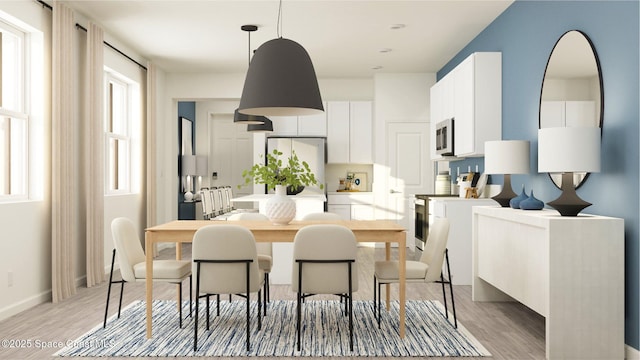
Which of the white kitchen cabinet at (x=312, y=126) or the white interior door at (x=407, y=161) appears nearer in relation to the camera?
the white interior door at (x=407, y=161)

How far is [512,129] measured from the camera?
536cm

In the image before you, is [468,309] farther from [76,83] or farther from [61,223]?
[76,83]

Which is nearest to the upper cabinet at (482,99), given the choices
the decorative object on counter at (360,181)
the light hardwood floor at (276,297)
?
the light hardwood floor at (276,297)

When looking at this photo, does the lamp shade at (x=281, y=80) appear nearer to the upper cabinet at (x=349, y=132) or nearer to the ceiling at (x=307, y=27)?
the ceiling at (x=307, y=27)

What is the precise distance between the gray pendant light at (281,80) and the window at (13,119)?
8.13ft

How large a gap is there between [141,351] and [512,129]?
389 centimetres

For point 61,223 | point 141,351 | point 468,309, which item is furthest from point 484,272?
point 61,223

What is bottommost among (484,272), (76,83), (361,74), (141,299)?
(141,299)

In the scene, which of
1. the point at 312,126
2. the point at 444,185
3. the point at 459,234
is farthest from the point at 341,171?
the point at 459,234

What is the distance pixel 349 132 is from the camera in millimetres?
9156

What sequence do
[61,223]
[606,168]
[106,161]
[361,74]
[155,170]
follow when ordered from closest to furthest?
[606,168], [61,223], [106,161], [155,170], [361,74]

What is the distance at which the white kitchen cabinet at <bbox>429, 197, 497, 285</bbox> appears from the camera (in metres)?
5.77

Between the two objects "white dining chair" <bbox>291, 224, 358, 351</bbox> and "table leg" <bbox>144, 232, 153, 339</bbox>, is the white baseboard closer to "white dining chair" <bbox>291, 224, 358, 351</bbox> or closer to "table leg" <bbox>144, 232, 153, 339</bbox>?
"table leg" <bbox>144, 232, 153, 339</bbox>

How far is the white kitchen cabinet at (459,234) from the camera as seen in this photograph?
5766 millimetres
